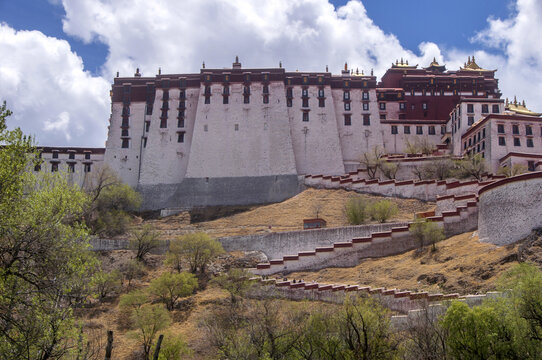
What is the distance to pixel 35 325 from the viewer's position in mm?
11516

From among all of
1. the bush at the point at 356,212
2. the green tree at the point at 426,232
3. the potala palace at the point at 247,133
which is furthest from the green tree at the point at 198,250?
the potala palace at the point at 247,133

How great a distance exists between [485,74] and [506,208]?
40.9 m

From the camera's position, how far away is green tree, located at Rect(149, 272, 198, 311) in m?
27.3

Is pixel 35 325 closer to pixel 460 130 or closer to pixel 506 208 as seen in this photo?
pixel 506 208

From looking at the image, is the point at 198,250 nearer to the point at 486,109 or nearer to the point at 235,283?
the point at 235,283

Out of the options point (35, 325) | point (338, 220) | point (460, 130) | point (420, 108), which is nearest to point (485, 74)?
point (420, 108)

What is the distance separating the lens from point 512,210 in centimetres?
2381

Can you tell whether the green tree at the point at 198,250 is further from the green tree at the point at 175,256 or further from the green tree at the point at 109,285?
the green tree at the point at 109,285

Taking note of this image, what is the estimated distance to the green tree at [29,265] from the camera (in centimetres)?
1136

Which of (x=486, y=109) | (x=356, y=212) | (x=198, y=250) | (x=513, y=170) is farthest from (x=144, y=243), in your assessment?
(x=486, y=109)

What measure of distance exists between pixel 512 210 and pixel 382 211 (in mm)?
11622

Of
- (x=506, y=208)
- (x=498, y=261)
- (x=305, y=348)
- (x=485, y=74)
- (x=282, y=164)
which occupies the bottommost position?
(x=305, y=348)

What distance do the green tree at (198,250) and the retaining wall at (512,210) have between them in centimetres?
1347

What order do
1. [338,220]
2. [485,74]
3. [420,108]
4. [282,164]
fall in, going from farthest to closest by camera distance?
[485,74]
[420,108]
[282,164]
[338,220]
